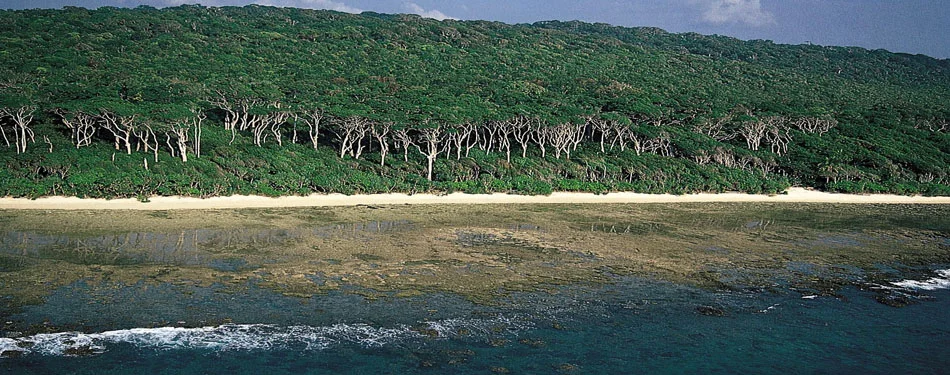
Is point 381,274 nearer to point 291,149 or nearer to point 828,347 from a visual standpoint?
point 828,347

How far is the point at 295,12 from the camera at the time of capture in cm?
10712

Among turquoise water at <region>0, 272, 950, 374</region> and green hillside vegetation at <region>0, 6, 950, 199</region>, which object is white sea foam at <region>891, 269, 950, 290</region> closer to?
turquoise water at <region>0, 272, 950, 374</region>

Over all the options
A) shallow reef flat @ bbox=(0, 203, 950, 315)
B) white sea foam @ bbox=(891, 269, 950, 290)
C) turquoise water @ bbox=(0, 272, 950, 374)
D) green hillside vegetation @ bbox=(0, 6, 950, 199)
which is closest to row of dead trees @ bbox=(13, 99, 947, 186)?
green hillside vegetation @ bbox=(0, 6, 950, 199)

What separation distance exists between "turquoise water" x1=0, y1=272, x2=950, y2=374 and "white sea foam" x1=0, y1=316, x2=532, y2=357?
0.04 meters

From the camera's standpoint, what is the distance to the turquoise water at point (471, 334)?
539 inches

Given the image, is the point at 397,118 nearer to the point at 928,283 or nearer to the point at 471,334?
the point at 471,334

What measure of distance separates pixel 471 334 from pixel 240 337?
4.82 metres

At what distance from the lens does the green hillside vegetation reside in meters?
37.4

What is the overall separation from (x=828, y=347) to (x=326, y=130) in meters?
40.0

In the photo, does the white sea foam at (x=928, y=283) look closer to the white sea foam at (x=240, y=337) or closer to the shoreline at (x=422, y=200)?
the white sea foam at (x=240, y=337)

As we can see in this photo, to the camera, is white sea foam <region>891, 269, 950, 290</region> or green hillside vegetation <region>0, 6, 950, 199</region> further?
green hillside vegetation <region>0, 6, 950, 199</region>

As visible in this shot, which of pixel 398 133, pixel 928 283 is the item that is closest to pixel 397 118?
pixel 398 133

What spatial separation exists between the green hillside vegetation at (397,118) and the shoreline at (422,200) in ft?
2.73

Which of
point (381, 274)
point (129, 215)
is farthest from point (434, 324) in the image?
point (129, 215)
